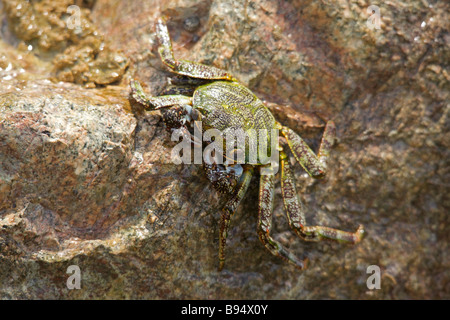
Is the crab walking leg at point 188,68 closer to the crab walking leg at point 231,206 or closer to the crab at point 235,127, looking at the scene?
the crab at point 235,127

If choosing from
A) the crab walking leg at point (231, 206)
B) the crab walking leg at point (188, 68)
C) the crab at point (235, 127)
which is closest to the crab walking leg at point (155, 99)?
the crab at point (235, 127)

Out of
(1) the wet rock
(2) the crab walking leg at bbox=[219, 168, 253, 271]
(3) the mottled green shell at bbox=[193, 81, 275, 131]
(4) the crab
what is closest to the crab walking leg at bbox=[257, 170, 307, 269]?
(4) the crab

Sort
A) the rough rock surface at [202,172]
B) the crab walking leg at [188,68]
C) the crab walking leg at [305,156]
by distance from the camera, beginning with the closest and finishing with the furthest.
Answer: the rough rock surface at [202,172], the crab walking leg at [188,68], the crab walking leg at [305,156]

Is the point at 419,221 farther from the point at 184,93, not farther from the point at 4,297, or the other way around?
the point at 4,297

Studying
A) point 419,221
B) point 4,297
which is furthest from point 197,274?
point 419,221

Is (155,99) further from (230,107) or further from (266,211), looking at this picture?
(266,211)

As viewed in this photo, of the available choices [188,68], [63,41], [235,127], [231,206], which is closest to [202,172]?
[231,206]
